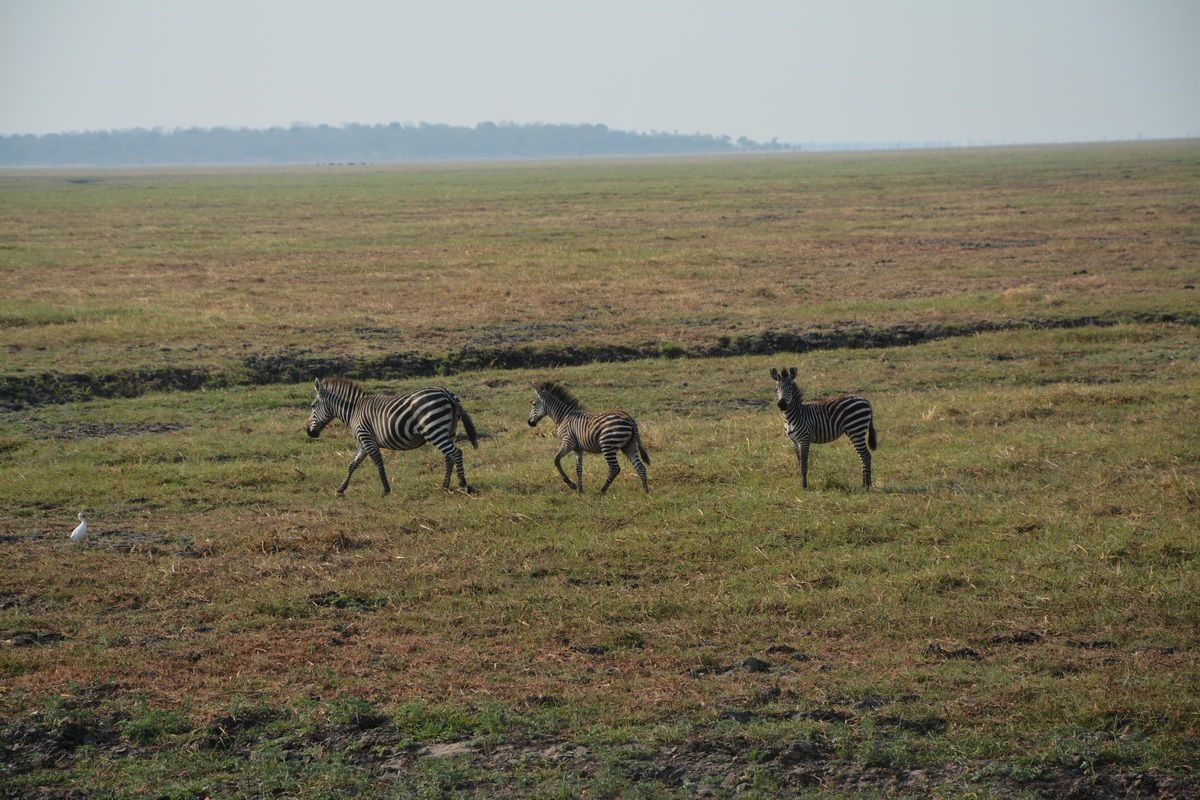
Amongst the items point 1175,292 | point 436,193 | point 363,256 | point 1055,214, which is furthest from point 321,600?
point 436,193

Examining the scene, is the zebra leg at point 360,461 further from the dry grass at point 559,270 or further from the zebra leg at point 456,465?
the dry grass at point 559,270

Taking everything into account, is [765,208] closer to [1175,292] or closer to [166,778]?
[1175,292]

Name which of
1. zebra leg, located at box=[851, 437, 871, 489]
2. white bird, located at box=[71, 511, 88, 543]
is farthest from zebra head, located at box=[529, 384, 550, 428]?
white bird, located at box=[71, 511, 88, 543]

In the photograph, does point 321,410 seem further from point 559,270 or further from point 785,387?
point 559,270

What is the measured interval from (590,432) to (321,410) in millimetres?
3478

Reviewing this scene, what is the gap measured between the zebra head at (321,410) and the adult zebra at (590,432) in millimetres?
2447

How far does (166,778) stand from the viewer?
7059 millimetres

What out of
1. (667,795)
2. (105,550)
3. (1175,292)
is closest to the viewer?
(667,795)

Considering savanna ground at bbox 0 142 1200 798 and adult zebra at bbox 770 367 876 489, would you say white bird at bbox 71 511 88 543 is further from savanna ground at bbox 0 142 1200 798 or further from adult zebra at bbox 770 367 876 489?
adult zebra at bbox 770 367 876 489

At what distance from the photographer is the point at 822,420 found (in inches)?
516

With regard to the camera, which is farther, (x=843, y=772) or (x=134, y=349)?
(x=134, y=349)

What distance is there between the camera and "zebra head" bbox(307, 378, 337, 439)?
14.2 metres

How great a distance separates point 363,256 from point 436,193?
43.9 meters

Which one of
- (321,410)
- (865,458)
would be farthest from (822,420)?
(321,410)
